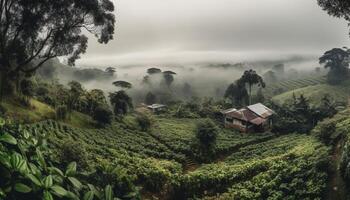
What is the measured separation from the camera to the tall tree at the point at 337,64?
114 meters

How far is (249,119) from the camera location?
6041 cm

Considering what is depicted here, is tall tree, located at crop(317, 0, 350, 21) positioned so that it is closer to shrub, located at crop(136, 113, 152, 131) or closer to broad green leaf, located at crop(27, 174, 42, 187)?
broad green leaf, located at crop(27, 174, 42, 187)

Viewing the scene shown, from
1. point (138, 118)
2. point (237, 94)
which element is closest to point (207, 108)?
point (237, 94)

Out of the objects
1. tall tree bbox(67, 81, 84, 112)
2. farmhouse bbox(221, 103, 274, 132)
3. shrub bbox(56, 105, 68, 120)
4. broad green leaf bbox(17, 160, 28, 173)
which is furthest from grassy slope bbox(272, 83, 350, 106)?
broad green leaf bbox(17, 160, 28, 173)

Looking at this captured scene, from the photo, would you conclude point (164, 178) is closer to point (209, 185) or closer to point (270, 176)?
point (209, 185)

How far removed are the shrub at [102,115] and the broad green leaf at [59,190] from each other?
44.3 m

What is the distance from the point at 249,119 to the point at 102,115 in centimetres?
2264

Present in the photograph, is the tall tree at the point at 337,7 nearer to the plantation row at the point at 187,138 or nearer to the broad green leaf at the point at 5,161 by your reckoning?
the broad green leaf at the point at 5,161

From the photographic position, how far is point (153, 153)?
39.1 metres

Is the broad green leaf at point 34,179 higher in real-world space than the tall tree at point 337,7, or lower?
lower

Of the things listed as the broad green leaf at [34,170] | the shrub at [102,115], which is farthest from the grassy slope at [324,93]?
the broad green leaf at [34,170]

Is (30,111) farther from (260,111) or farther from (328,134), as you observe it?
(260,111)

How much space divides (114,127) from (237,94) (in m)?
40.1

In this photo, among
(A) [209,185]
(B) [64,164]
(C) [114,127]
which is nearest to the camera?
(B) [64,164]
